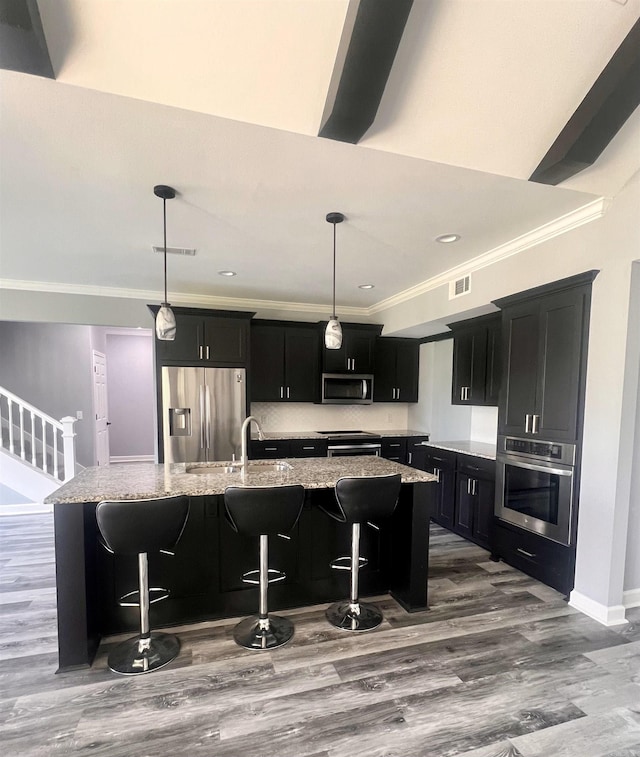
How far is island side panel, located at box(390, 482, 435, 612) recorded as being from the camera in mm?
2594

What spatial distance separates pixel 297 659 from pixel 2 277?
462 cm

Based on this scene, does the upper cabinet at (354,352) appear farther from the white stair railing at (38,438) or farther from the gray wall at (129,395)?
the gray wall at (129,395)

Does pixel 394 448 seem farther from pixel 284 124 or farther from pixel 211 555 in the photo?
pixel 284 124

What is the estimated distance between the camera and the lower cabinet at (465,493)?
11.8 feet

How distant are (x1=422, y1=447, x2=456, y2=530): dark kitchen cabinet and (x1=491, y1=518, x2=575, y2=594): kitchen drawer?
2.40ft

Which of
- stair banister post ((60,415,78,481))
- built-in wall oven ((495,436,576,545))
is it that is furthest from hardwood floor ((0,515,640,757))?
stair banister post ((60,415,78,481))

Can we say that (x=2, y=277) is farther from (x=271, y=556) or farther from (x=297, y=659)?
(x=297, y=659)

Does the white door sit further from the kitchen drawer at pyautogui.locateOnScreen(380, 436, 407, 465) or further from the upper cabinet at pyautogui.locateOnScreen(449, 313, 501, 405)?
the upper cabinet at pyautogui.locateOnScreen(449, 313, 501, 405)

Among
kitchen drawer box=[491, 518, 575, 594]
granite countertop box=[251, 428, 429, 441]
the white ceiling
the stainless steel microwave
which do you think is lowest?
kitchen drawer box=[491, 518, 575, 594]

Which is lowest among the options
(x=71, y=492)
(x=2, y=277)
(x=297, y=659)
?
(x=297, y=659)

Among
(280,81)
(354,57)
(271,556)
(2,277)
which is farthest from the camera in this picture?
(2,277)

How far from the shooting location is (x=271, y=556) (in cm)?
258

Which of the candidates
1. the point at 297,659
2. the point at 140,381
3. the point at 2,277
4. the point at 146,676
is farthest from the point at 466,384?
the point at 140,381

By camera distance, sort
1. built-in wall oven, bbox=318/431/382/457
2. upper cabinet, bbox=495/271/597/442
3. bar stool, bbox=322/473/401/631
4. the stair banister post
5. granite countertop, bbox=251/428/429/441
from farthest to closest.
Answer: built-in wall oven, bbox=318/431/382/457, granite countertop, bbox=251/428/429/441, the stair banister post, upper cabinet, bbox=495/271/597/442, bar stool, bbox=322/473/401/631
